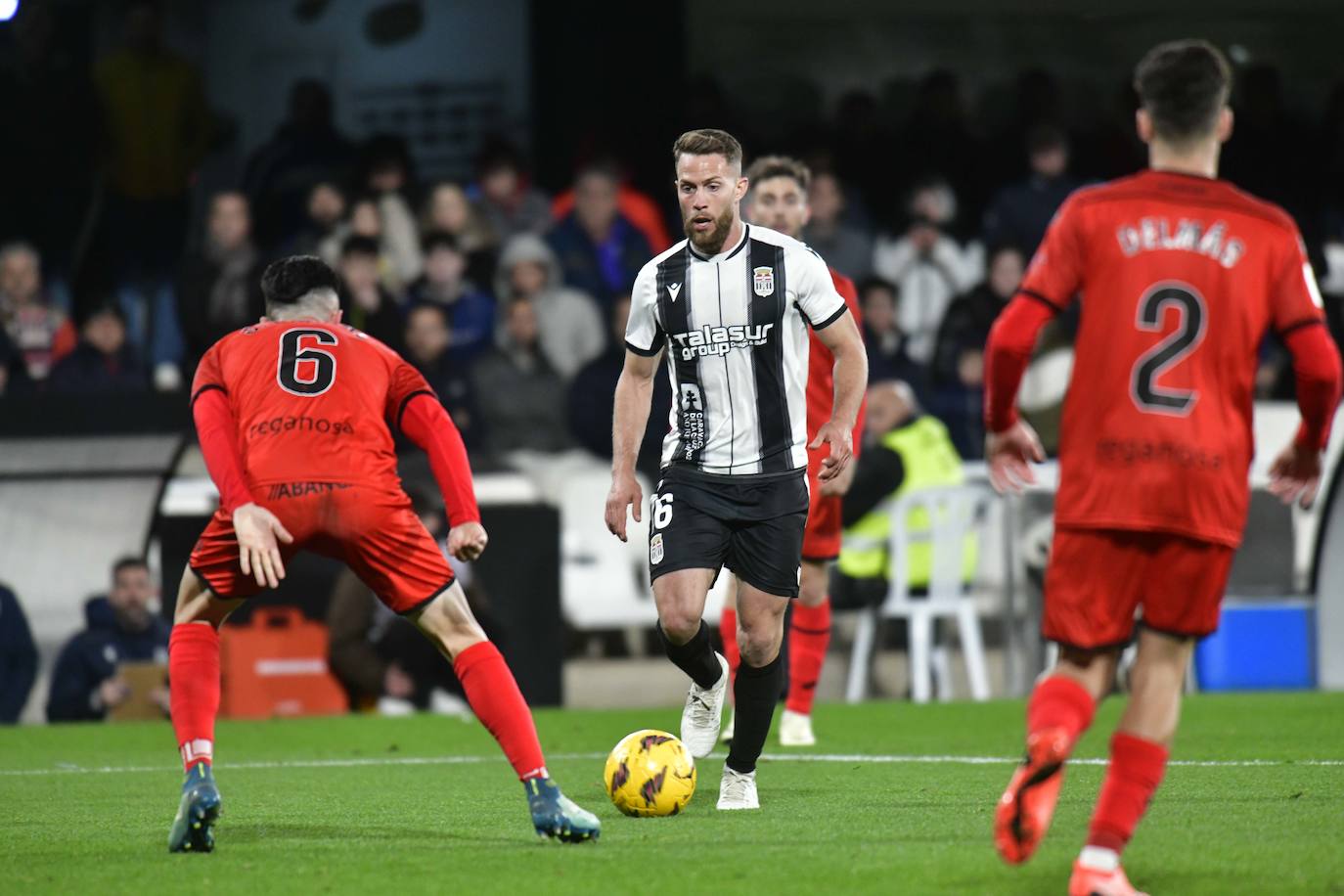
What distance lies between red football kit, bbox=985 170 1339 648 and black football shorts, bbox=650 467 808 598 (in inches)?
80.1

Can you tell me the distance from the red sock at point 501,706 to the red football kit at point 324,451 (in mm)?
240

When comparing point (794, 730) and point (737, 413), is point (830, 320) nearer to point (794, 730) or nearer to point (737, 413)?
point (737, 413)

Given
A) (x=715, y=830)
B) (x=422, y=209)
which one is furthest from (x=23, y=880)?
(x=422, y=209)

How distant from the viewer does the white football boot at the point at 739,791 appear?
6836 mm

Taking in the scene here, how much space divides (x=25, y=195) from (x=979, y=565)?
28.0ft

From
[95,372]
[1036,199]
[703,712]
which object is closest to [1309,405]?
[703,712]

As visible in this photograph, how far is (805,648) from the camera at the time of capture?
948cm

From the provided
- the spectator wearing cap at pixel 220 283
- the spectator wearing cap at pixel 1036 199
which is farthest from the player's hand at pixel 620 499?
the spectator wearing cap at pixel 1036 199

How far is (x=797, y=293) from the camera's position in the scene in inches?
271

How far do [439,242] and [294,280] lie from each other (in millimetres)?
9049

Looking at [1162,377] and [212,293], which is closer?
[1162,377]

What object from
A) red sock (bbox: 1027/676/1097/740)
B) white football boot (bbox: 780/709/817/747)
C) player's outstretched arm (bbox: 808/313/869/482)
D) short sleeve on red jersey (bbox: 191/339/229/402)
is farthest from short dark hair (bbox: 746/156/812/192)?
red sock (bbox: 1027/676/1097/740)

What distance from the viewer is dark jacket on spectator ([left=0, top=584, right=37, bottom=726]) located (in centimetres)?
1266

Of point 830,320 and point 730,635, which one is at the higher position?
point 830,320
